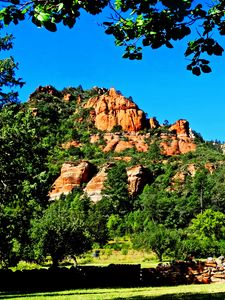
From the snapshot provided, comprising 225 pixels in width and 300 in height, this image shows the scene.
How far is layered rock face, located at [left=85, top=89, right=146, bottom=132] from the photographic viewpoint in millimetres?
161000

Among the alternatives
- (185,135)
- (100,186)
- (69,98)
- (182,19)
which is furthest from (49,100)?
(182,19)

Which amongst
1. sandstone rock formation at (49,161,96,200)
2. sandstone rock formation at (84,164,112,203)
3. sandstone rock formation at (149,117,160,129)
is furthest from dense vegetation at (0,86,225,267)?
sandstone rock formation at (149,117,160,129)

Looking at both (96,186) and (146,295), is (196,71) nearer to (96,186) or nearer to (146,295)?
(146,295)

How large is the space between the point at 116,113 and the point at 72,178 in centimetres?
5265

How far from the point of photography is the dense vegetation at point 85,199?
65.0 ft

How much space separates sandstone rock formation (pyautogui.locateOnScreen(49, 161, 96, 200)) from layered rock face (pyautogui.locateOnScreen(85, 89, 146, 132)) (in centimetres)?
4218

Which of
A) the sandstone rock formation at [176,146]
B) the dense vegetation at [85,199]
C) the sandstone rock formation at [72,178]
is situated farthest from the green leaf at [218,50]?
the sandstone rock formation at [176,146]

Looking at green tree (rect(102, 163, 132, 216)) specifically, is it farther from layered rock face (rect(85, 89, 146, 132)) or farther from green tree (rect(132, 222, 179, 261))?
green tree (rect(132, 222, 179, 261))

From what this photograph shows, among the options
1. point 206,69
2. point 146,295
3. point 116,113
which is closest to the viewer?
point 206,69

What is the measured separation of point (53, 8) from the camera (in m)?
4.98

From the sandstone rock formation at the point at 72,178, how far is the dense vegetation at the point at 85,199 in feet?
25.5

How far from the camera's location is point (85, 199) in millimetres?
99188

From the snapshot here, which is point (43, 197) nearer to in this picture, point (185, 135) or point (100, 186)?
point (100, 186)

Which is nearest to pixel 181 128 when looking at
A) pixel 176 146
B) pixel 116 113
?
pixel 176 146
